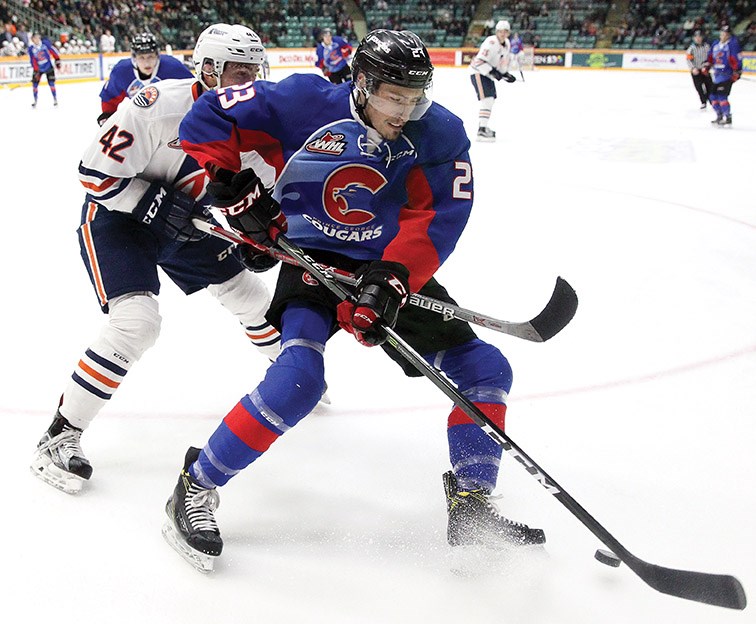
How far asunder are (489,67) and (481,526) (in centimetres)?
688

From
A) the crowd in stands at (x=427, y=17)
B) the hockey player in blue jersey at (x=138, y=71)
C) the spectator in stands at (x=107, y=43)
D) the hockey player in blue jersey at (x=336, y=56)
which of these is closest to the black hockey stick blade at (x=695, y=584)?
the hockey player in blue jersey at (x=138, y=71)

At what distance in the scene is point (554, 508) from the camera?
6.28 ft

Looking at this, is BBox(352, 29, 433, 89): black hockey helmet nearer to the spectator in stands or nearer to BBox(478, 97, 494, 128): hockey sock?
BBox(478, 97, 494, 128): hockey sock

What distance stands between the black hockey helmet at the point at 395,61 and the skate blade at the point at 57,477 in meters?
1.18

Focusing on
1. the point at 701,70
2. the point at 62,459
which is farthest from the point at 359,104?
the point at 701,70

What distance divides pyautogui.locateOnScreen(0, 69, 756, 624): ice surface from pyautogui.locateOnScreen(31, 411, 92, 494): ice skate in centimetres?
4

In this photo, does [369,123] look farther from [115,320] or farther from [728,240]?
[728,240]

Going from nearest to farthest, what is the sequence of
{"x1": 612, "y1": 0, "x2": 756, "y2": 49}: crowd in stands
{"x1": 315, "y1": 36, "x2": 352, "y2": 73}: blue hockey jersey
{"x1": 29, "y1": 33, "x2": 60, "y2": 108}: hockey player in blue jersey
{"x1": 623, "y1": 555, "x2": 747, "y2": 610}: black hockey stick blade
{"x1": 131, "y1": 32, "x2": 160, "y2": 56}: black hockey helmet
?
1. {"x1": 623, "y1": 555, "x2": 747, "y2": 610}: black hockey stick blade
2. {"x1": 131, "y1": 32, "x2": 160, "y2": 56}: black hockey helmet
3. {"x1": 29, "y1": 33, "x2": 60, "y2": 108}: hockey player in blue jersey
4. {"x1": 315, "y1": 36, "x2": 352, "y2": 73}: blue hockey jersey
5. {"x1": 612, "y1": 0, "x2": 756, "y2": 49}: crowd in stands

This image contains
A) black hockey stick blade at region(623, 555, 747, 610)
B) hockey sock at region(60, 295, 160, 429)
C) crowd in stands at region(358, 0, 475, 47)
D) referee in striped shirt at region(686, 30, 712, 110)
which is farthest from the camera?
crowd in stands at region(358, 0, 475, 47)

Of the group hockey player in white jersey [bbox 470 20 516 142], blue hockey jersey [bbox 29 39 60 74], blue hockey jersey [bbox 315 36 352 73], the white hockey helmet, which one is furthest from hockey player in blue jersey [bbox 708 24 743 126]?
blue hockey jersey [bbox 29 39 60 74]

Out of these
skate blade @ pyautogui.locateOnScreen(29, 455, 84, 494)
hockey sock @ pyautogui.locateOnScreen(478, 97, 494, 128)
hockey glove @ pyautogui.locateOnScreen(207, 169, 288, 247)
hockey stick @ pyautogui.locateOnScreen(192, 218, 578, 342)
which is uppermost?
hockey glove @ pyautogui.locateOnScreen(207, 169, 288, 247)

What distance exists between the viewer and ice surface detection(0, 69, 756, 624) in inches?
63.0

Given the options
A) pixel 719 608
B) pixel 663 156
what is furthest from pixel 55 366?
pixel 663 156

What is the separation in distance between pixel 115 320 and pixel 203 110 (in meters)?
0.57
